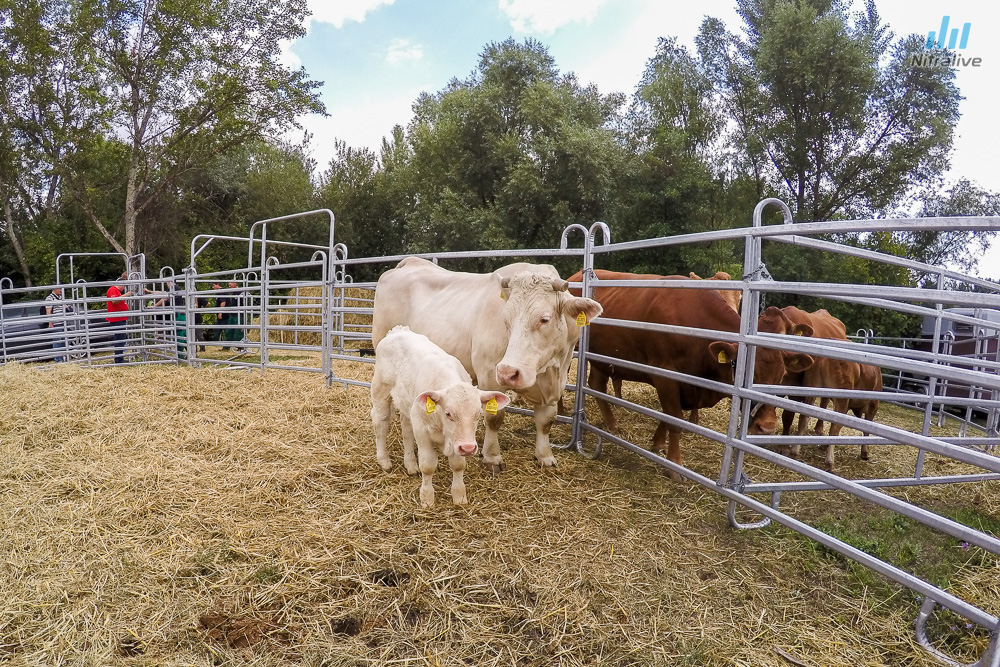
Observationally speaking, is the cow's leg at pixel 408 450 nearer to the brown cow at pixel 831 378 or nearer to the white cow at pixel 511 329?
the white cow at pixel 511 329

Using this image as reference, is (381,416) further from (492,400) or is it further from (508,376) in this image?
(492,400)

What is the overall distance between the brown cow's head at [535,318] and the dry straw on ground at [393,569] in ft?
2.88

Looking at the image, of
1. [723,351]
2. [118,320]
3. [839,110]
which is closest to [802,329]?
[723,351]

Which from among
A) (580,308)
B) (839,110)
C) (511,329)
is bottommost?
(511,329)

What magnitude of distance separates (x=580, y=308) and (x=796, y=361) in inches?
72.8

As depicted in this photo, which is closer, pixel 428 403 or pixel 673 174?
pixel 428 403

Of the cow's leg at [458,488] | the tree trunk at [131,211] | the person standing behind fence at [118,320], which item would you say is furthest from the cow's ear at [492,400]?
the tree trunk at [131,211]

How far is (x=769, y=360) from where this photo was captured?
4156mm

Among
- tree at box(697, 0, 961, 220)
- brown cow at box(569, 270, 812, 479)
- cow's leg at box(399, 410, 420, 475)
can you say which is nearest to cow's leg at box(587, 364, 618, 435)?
brown cow at box(569, 270, 812, 479)

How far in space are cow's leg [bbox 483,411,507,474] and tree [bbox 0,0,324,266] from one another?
56.6 feet

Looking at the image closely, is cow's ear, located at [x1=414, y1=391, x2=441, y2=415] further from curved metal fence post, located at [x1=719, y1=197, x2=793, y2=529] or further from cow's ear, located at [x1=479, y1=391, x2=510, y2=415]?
curved metal fence post, located at [x1=719, y1=197, x2=793, y2=529]

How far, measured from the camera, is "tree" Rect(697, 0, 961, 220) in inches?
609

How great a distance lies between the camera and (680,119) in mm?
19734

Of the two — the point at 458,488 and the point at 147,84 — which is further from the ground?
the point at 147,84
